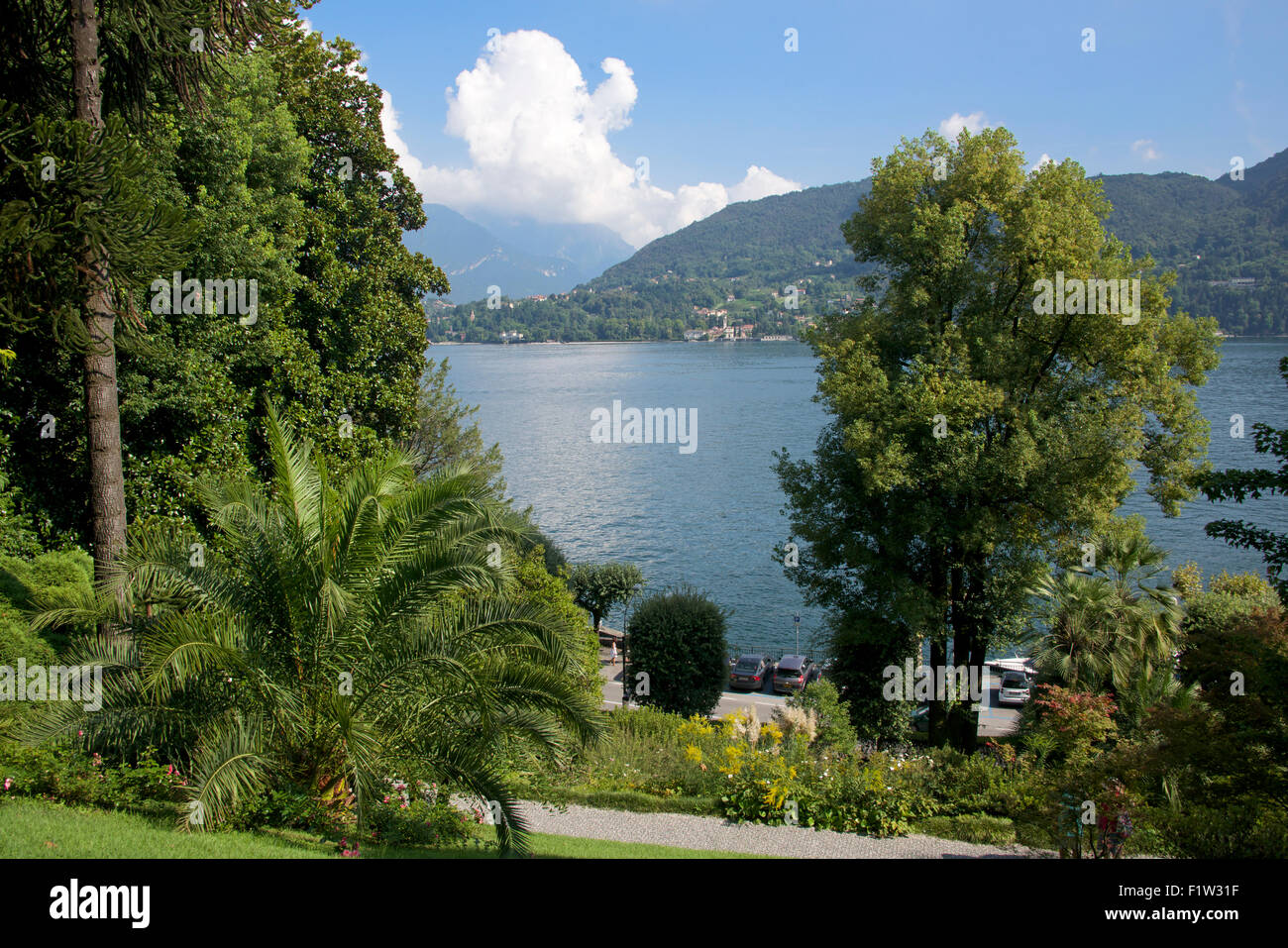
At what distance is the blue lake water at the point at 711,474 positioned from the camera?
41500 millimetres

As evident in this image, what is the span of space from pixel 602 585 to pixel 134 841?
27.3 m

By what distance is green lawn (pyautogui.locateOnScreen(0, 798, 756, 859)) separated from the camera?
594cm

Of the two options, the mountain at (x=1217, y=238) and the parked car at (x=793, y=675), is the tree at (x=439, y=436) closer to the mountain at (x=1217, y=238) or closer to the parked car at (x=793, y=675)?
the parked car at (x=793, y=675)

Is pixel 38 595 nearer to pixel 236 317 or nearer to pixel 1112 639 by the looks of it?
pixel 236 317

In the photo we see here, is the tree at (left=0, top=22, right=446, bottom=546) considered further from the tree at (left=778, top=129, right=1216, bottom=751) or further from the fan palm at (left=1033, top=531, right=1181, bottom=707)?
the fan palm at (left=1033, top=531, right=1181, bottom=707)

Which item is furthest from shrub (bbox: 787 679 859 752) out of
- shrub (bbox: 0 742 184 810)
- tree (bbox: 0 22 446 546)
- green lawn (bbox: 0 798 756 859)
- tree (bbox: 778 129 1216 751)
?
tree (bbox: 0 22 446 546)

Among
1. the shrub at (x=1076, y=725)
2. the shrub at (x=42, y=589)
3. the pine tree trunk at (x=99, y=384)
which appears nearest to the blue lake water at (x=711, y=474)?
the shrub at (x=1076, y=725)

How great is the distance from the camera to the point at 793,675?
91.5 ft

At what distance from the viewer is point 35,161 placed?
28.4 feet

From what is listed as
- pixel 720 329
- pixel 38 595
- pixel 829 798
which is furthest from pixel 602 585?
pixel 720 329

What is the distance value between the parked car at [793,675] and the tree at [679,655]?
7.47 m

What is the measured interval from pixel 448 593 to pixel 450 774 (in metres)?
2.06

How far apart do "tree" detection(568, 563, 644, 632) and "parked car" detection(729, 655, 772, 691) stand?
247 inches
